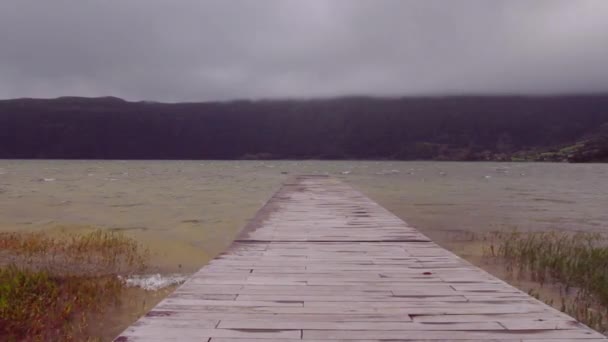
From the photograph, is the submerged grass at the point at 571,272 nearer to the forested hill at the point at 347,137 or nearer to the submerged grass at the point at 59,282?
the submerged grass at the point at 59,282

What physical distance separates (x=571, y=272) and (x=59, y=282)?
31.5ft

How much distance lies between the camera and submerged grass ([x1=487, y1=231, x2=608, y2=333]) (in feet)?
22.8

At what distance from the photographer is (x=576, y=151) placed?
142 metres

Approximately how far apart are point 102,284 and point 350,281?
5405 mm

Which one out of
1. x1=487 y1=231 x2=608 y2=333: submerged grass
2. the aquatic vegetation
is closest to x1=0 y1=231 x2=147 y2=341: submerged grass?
the aquatic vegetation

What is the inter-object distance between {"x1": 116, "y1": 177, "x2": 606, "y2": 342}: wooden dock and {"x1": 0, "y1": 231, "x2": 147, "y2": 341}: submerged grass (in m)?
2.58

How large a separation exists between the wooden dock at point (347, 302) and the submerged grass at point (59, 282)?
8.45ft

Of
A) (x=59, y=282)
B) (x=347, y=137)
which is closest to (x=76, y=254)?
(x=59, y=282)

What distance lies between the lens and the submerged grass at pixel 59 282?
6.36 m

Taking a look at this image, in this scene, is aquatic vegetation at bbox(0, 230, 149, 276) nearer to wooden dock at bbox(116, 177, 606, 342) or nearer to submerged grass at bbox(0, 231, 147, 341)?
submerged grass at bbox(0, 231, 147, 341)

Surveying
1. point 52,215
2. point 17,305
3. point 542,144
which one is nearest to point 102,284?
point 17,305

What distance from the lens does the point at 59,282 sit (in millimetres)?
8312

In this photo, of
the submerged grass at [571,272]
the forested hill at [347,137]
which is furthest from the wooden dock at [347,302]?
the forested hill at [347,137]

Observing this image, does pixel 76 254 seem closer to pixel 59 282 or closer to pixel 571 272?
pixel 59 282
